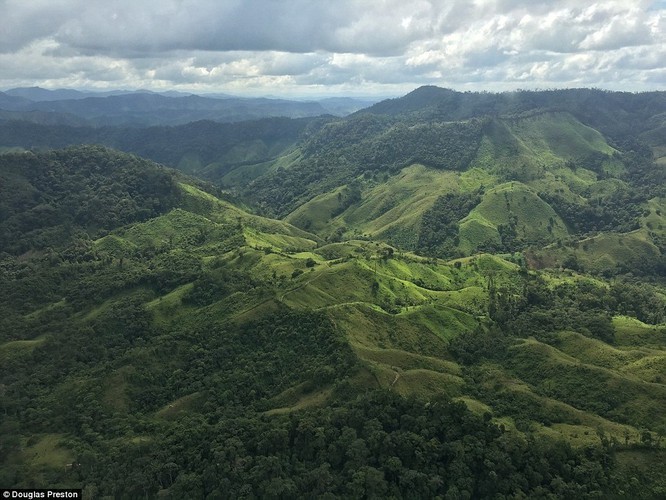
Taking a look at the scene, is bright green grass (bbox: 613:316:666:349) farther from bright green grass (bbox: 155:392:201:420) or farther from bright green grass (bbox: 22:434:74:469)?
bright green grass (bbox: 22:434:74:469)

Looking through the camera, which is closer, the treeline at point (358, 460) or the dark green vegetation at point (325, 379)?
the treeline at point (358, 460)

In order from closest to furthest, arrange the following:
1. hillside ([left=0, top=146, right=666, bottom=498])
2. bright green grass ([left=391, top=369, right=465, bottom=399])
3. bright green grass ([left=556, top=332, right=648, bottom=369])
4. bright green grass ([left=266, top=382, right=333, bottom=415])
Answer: hillside ([left=0, top=146, right=666, bottom=498]) → bright green grass ([left=266, top=382, right=333, bottom=415]) → bright green grass ([left=391, top=369, right=465, bottom=399]) → bright green grass ([left=556, top=332, right=648, bottom=369])

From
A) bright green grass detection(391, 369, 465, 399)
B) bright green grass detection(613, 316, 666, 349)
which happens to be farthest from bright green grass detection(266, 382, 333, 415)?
bright green grass detection(613, 316, 666, 349)

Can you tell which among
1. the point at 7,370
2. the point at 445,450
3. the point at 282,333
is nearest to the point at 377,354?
the point at 282,333

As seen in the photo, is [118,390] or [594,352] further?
[594,352]

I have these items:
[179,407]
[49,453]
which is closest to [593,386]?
[179,407]

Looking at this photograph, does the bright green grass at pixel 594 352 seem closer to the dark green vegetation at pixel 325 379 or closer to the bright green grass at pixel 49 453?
Answer: the dark green vegetation at pixel 325 379

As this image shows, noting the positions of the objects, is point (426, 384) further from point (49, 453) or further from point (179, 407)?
point (49, 453)

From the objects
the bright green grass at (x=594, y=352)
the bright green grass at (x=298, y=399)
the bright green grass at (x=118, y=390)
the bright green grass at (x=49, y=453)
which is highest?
the bright green grass at (x=594, y=352)

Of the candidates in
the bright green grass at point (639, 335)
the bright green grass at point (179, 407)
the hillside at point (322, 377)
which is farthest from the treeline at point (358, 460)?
the bright green grass at point (639, 335)
